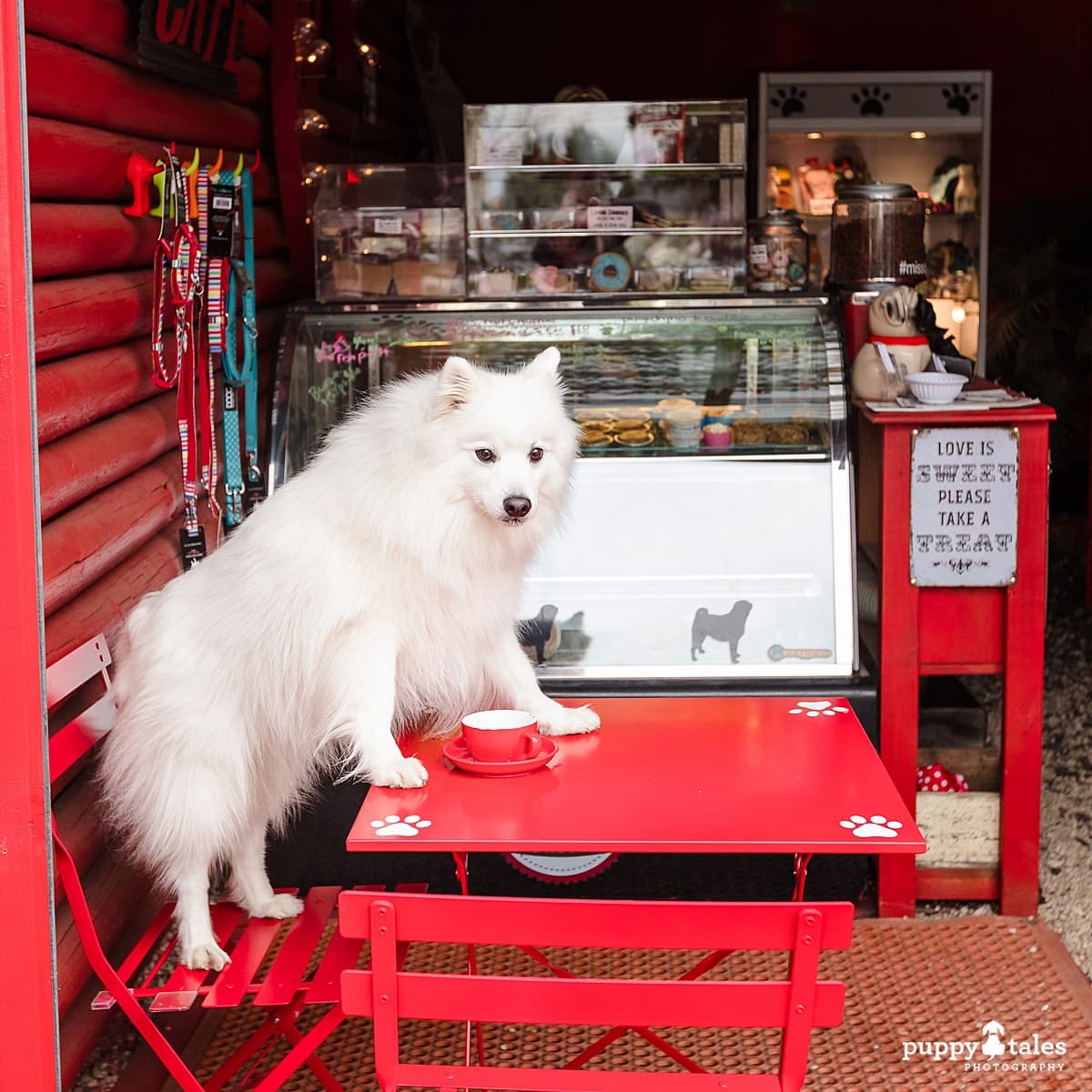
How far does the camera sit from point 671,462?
420cm

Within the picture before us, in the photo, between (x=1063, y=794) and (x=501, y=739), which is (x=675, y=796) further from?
(x=1063, y=794)

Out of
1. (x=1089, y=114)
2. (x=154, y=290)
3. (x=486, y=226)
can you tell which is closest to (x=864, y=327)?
(x=486, y=226)

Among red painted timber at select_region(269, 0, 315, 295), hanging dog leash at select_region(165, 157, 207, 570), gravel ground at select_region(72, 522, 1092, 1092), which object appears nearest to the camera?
gravel ground at select_region(72, 522, 1092, 1092)

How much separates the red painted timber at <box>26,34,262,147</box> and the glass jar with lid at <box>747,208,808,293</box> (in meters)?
1.99

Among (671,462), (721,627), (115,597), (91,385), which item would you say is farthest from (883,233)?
(115,597)

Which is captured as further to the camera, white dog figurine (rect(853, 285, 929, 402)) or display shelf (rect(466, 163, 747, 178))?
display shelf (rect(466, 163, 747, 178))

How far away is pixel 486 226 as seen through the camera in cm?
460

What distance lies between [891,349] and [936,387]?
0.29 metres

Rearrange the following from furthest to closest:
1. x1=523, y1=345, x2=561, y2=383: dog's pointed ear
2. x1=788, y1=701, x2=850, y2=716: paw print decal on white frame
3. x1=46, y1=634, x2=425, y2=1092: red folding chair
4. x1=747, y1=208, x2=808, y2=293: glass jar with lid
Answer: x1=747, y1=208, x2=808, y2=293: glass jar with lid
x1=788, y1=701, x2=850, y2=716: paw print decal on white frame
x1=523, y1=345, x2=561, y2=383: dog's pointed ear
x1=46, y1=634, x2=425, y2=1092: red folding chair

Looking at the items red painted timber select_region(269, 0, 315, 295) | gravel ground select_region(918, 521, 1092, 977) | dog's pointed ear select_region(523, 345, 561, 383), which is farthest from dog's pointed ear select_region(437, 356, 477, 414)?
red painted timber select_region(269, 0, 315, 295)

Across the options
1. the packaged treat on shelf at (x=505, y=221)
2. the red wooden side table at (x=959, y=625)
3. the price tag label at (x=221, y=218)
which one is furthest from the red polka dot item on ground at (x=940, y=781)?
the price tag label at (x=221, y=218)

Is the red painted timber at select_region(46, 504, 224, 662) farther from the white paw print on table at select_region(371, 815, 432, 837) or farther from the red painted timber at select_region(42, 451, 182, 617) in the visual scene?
the white paw print on table at select_region(371, 815, 432, 837)

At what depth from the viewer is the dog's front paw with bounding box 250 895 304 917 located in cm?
325

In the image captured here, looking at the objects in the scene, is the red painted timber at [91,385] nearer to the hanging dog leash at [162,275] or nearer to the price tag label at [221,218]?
the hanging dog leash at [162,275]
